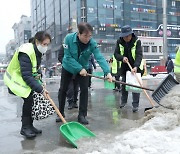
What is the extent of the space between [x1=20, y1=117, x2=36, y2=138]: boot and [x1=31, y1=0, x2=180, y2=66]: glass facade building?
46908 millimetres

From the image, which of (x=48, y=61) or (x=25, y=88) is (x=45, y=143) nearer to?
(x=25, y=88)

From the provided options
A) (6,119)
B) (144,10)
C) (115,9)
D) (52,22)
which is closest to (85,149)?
(6,119)

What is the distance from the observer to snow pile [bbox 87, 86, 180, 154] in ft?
9.45

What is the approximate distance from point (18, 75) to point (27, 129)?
2.48 feet

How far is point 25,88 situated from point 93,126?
48.7 inches

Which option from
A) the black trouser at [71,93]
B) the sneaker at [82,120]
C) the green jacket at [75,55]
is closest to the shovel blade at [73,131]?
the sneaker at [82,120]

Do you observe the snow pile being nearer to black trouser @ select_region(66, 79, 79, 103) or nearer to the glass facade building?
black trouser @ select_region(66, 79, 79, 103)

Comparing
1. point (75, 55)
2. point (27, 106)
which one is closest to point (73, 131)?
point (27, 106)

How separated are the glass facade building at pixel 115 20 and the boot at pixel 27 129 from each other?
46.9m

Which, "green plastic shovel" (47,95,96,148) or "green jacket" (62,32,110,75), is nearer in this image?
"green plastic shovel" (47,95,96,148)

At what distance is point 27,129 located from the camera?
405cm

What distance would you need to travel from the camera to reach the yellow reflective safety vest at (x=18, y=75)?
12.8ft

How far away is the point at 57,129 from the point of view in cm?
442

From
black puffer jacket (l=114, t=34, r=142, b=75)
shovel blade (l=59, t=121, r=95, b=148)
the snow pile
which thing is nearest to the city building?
black puffer jacket (l=114, t=34, r=142, b=75)
